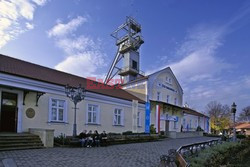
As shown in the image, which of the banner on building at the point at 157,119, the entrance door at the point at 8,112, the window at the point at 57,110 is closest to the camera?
the entrance door at the point at 8,112

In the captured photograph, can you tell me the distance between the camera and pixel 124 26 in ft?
131

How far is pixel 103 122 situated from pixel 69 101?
4.57 metres

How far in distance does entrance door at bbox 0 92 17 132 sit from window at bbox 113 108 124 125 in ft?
33.7

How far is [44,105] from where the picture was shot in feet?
51.3

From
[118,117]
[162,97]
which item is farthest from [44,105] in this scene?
[162,97]

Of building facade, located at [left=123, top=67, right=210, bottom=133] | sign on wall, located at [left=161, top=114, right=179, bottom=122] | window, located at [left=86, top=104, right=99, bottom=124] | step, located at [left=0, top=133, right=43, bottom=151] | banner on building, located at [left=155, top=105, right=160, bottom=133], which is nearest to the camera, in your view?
step, located at [left=0, top=133, right=43, bottom=151]

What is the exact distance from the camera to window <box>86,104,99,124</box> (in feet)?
64.0

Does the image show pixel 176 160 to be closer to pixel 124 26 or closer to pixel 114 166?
pixel 114 166

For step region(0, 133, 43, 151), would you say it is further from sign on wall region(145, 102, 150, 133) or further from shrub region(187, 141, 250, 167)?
sign on wall region(145, 102, 150, 133)

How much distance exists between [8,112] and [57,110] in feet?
11.6

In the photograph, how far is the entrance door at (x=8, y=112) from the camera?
1364cm

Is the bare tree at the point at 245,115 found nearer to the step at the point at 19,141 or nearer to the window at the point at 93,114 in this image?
the window at the point at 93,114

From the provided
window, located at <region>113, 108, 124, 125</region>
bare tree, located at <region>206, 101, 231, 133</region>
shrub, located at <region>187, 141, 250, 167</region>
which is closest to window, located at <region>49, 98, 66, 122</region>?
window, located at <region>113, 108, 124, 125</region>

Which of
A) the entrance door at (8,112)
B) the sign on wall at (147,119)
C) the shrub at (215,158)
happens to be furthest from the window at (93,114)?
the shrub at (215,158)
